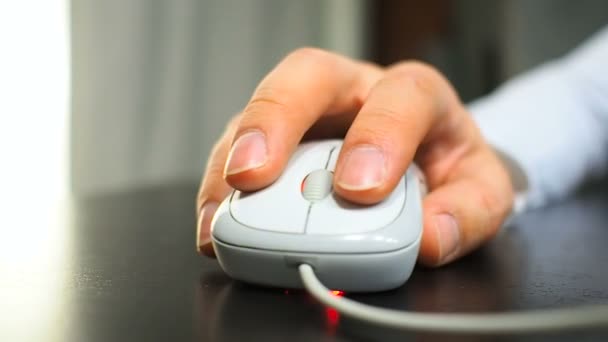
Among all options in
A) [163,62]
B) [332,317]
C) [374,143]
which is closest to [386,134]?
[374,143]

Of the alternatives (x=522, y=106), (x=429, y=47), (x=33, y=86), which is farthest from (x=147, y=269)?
Answer: (x=429, y=47)

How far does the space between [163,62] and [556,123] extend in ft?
3.96

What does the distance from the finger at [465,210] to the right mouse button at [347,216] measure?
0.17ft

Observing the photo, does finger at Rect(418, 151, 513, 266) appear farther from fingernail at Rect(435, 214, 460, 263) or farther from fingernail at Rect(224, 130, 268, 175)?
fingernail at Rect(224, 130, 268, 175)

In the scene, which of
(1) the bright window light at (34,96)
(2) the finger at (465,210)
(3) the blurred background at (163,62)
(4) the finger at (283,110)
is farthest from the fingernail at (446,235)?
(3) the blurred background at (163,62)

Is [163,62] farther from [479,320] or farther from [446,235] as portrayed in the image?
[479,320]

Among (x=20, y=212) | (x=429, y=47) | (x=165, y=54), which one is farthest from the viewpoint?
(x=429, y=47)

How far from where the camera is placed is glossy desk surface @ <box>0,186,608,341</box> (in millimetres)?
304

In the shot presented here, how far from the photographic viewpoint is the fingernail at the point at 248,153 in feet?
1.28

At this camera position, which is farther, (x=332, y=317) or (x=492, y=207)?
(x=492, y=207)

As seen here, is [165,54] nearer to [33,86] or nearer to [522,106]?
[33,86]

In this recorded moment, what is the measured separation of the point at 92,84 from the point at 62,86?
0.07m

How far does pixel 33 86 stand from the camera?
1.56 metres

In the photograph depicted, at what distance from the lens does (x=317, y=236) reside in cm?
35
